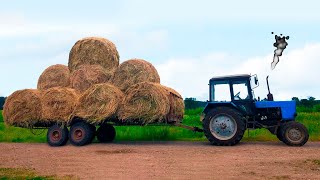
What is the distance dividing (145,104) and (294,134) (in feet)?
15.3

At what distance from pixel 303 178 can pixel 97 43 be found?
988 cm

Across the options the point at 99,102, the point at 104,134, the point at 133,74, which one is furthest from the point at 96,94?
the point at 104,134

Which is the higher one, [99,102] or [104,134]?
[99,102]

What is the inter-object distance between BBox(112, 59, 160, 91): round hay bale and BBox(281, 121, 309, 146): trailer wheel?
15.1ft

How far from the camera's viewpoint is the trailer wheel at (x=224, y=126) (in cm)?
1384

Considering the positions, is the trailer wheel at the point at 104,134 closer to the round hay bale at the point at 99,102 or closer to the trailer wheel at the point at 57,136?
the trailer wheel at the point at 57,136

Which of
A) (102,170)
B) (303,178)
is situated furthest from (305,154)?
(102,170)

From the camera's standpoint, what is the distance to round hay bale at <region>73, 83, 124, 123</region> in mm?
14148

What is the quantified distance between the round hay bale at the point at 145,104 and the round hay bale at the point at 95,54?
2220mm

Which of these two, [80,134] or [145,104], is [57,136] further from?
[145,104]

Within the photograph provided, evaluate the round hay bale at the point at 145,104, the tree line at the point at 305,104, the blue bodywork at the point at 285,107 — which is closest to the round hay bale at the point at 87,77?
the round hay bale at the point at 145,104

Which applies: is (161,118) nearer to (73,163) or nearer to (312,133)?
(73,163)

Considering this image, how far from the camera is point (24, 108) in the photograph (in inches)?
599

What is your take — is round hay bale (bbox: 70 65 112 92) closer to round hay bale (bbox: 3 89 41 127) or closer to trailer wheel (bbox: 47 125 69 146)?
round hay bale (bbox: 3 89 41 127)
